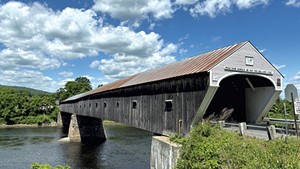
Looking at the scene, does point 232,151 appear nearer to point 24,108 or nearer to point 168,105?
point 168,105

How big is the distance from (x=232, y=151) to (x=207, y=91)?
10.1ft

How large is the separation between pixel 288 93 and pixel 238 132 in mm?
2236

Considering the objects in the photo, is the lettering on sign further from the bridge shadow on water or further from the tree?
the tree

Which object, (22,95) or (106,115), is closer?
(106,115)

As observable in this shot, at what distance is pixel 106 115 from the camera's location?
24.1m

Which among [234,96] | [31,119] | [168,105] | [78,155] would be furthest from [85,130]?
[31,119]

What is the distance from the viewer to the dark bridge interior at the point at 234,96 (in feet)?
44.9

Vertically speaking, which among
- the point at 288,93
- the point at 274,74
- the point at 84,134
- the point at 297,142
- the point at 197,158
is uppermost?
the point at 274,74

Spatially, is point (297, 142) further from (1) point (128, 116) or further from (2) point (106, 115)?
(2) point (106, 115)

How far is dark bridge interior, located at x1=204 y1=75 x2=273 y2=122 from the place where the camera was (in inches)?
538

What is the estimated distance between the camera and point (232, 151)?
816 cm

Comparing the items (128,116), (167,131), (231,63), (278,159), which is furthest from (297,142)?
(128,116)

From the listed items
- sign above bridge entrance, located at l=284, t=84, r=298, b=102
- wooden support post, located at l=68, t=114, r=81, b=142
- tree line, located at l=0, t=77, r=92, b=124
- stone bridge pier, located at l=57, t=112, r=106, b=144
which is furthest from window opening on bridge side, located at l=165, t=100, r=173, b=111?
tree line, located at l=0, t=77, r=92, b=124

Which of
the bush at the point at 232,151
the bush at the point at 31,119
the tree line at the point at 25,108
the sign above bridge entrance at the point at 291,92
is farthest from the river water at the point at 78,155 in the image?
the tree line at the point at 25,108
